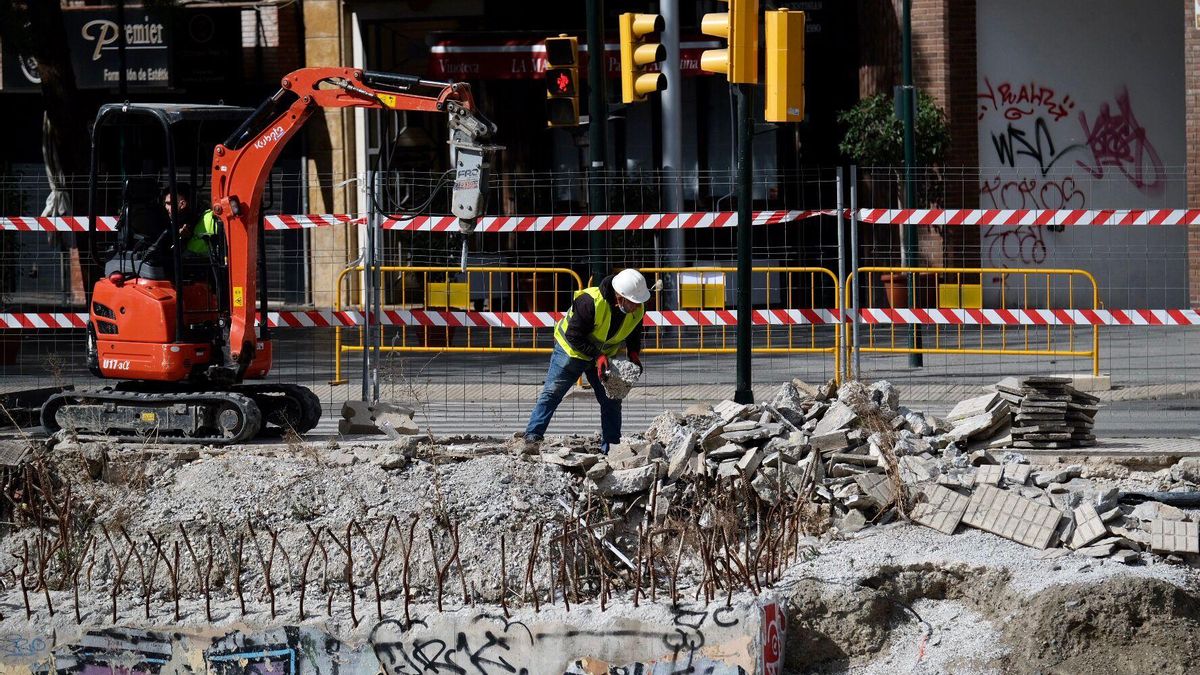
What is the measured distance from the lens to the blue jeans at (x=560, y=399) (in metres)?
10.3

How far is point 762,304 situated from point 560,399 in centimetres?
563

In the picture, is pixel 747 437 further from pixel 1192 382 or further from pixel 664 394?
pixel 1192 382

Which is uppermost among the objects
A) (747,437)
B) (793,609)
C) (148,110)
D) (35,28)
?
(35,28)

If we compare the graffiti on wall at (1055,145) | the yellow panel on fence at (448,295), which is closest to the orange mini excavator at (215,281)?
the yellow panel on fence at (448,295)

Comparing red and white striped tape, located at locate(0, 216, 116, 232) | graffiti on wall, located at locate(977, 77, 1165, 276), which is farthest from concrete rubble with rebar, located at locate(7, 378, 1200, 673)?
graffiti on wall, located at locate(977, 77, 1165, 276)

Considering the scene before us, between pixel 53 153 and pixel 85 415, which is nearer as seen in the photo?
pixel 85 415

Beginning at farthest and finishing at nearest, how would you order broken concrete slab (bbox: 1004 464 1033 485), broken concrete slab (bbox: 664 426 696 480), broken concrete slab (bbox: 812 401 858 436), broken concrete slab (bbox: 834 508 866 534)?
broken concrete slab (bbox: 812 401 858 436) < broken concrete slab (bbox: 664 426 696 480) < broken concrete slab (bbox: 1004 464 1033 485) < broken concrete slab (bbox: 834 508 866 534)

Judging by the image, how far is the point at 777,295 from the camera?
15.1m

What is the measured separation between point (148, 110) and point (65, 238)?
1262cm

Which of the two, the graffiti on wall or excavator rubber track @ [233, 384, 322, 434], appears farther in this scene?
the graffiti on wall

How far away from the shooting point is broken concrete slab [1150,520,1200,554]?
7.72 meters

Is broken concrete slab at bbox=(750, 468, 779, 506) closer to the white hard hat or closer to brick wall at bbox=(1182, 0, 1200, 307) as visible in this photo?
the white hard hat

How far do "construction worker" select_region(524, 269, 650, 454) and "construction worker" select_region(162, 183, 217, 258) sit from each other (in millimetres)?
2966

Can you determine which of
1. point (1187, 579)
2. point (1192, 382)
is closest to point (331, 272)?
point (1192, 382)
